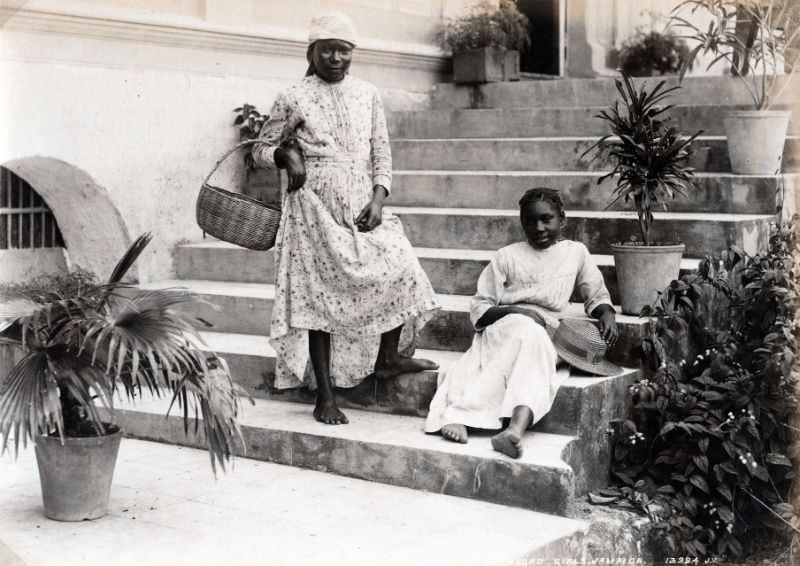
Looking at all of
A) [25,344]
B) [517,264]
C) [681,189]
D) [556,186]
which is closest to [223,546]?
[25,344]

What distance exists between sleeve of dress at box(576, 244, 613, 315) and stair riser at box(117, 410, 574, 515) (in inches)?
47.1

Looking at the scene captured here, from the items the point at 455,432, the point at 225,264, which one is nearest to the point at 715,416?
the point at 455,432

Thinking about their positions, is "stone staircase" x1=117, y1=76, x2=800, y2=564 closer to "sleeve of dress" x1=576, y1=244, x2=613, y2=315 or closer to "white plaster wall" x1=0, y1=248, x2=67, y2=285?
"sleeve of dress" x1=576, y1=244, x2=613, y2=315

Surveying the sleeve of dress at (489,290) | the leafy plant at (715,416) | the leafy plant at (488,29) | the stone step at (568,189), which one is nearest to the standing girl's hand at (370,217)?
the sleeve of dress at (489,290)

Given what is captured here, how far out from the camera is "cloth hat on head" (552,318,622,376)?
5.75 m

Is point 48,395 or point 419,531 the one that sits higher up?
point 48,395

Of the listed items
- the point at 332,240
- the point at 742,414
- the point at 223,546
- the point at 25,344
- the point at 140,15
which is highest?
the point at 140,15

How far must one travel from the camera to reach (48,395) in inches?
178

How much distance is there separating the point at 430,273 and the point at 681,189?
5.76 ft

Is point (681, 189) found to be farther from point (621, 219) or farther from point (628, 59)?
point (628, 59)

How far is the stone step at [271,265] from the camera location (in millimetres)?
7031

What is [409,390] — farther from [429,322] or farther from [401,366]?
[429,322]

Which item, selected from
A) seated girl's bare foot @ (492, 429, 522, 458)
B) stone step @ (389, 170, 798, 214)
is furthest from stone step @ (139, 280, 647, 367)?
stone step @ (389, 170, 798, 214)

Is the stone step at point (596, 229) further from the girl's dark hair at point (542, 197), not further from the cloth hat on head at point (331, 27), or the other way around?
the cloth hat on head at point (331, 27)
